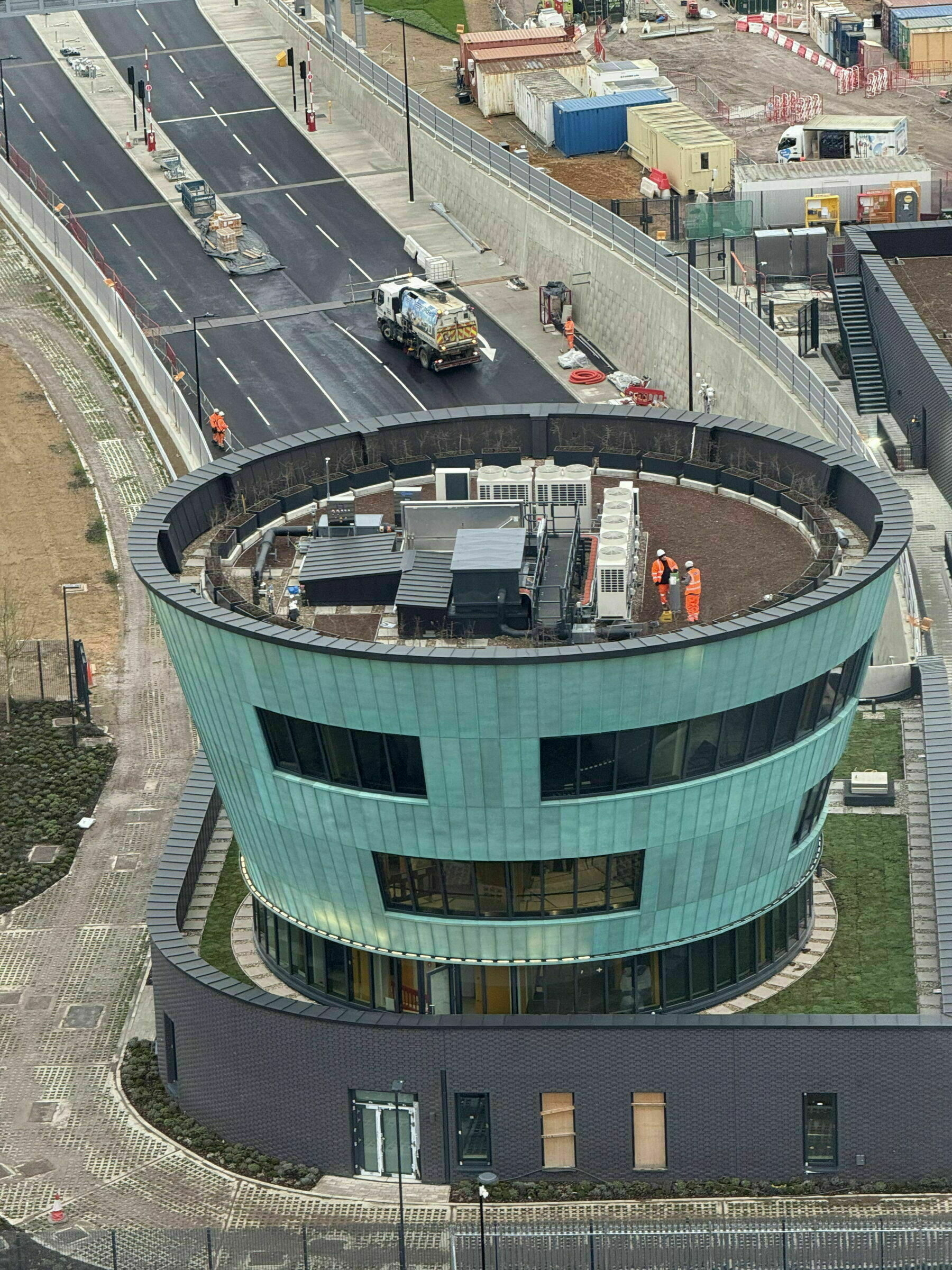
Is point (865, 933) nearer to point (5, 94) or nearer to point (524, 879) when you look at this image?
point (524, 879)

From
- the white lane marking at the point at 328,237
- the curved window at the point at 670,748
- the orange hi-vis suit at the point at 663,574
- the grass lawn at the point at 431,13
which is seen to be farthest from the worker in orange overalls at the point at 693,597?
the grass lawn at the point at 431,13

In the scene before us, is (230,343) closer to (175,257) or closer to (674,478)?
(175,257)

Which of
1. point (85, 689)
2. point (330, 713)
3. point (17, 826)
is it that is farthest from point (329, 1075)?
point (85, 689)

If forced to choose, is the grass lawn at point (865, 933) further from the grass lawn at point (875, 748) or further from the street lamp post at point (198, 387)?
the street lamp post at point (198, 387)

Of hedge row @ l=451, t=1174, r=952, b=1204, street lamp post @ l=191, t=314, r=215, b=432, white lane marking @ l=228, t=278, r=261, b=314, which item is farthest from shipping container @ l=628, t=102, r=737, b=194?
hedge row @ l=451, t=1174, r=952, b=1204

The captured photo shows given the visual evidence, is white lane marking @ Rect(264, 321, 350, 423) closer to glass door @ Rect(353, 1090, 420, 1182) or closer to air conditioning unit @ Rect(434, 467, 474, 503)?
air conditioning unit @ Rect(434, 467, 474, 503)

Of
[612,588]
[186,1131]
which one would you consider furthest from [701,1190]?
[612,588]
